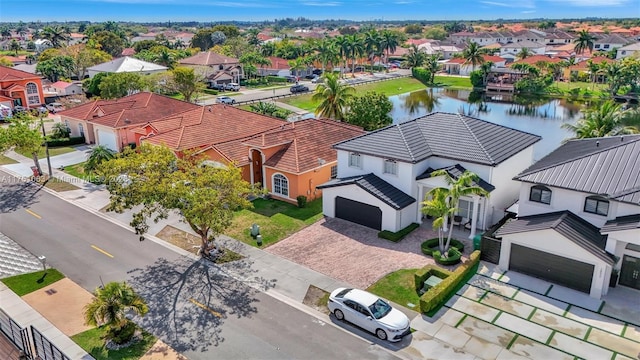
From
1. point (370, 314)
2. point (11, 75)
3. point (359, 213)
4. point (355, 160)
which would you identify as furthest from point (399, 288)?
point (11, 75)

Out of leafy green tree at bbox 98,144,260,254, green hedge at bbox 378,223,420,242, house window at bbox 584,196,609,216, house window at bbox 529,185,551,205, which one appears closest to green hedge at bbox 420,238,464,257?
green hedge at bbox 378,223,420,242

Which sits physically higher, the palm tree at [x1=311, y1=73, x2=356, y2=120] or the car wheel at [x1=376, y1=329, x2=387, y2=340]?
the palm tree at [x1=311, y1=73, x2=356, y2=120]

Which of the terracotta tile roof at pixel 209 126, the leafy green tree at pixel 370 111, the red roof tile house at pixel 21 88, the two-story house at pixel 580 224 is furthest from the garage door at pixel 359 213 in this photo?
the red roof tile house at pixel 21 88

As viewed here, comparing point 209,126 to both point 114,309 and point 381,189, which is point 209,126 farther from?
point 114,309

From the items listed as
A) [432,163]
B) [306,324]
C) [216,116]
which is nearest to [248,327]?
[306,324]

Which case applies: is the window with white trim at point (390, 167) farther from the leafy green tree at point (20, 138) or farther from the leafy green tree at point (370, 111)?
the leafy green tree at point (20, 138)

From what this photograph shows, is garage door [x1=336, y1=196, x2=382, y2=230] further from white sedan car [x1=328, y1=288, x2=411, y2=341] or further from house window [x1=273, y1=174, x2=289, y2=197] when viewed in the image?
white sedan car [x1=328, y1=288, x2=411, y2=341]
